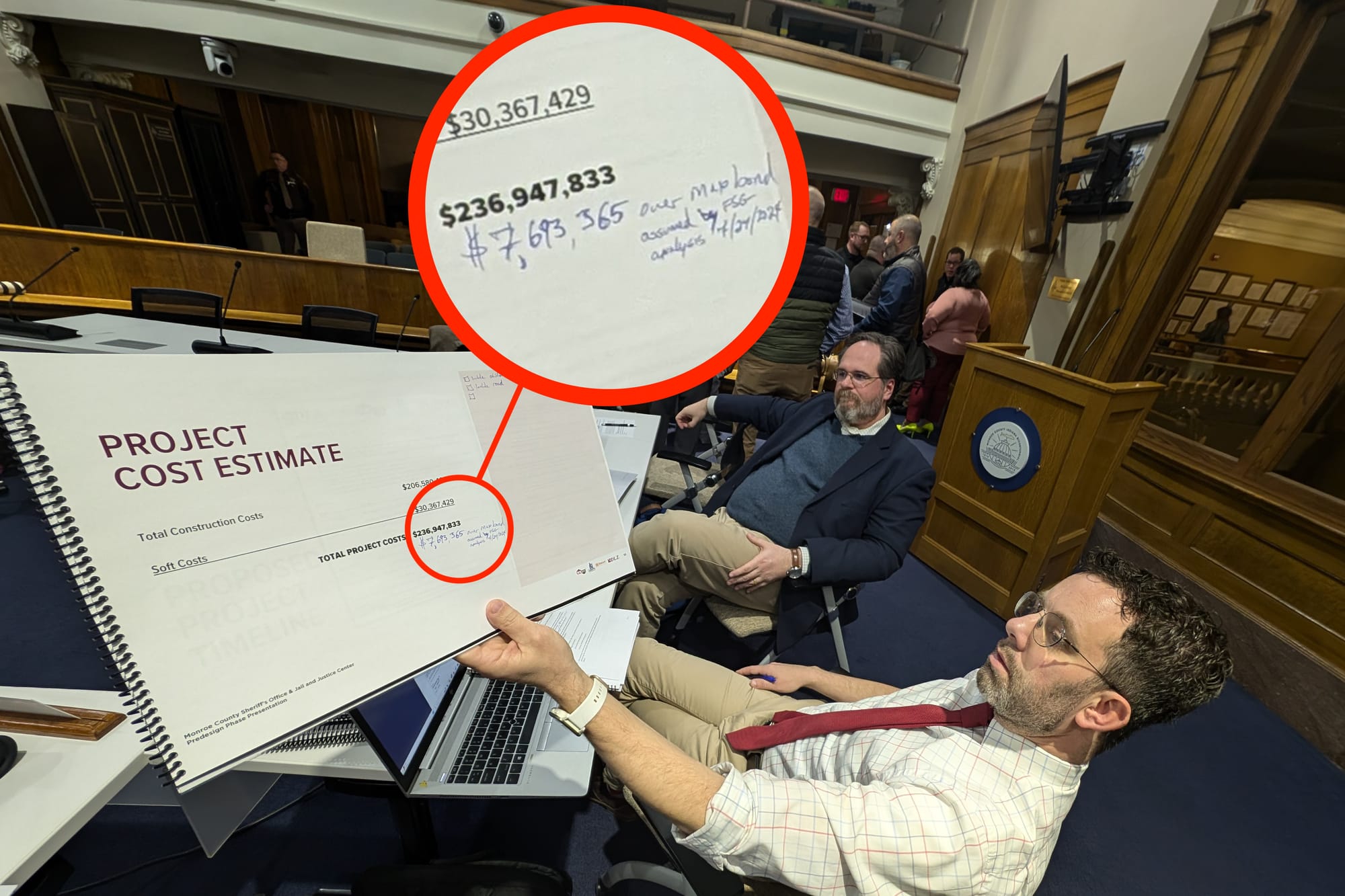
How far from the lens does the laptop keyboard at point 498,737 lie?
0.90 meters

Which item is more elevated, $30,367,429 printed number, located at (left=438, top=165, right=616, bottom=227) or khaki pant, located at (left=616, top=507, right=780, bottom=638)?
$30,367,429 printed number, located at (left=438, top=165, right=616, bottom=227)

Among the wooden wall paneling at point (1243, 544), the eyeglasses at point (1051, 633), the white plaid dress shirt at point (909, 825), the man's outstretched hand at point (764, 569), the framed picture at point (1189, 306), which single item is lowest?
the wooden wall paneling at point (1243, 544)

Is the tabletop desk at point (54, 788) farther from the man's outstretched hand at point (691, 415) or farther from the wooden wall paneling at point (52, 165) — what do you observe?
the wooden wall paneling at point (52, 165)

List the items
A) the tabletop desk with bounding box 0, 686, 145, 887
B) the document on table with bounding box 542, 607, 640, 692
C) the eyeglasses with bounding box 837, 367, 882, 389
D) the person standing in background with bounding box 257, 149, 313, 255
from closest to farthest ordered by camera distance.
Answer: the tabletop desk with bounding box 0, 686, 145, 887, the document on table with bounding box 542, 607, 640, 692, the eyeglasses with bounding box 837, 367, 882, 389, the person standing in background with bounding box 257, 149, 313, 255

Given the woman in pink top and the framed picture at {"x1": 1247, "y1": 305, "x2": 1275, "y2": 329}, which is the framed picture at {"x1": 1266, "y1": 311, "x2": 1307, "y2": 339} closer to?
the framed picture at {"x1": 1247, "y1": 305, "x2": 1275, "y2": 329}

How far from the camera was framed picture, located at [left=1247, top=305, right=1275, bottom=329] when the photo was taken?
240cm

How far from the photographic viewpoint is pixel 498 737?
0.98m

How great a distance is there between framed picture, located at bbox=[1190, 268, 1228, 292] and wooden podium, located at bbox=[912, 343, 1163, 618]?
1012 mm

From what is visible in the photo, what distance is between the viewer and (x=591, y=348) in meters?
0.57

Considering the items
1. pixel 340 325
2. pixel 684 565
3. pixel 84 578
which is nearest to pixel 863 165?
pixel 340 325

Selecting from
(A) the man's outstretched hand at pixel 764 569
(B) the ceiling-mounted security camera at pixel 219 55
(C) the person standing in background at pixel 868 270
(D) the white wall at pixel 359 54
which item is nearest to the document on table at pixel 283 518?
(A) the man's outstretched hand at pixel 764 569

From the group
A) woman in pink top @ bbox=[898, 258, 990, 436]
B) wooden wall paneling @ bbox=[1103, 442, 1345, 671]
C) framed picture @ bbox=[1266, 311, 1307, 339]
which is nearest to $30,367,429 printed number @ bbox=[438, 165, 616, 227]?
wooden wall paneling @ bbox=[1103, 442, 1345, 671]

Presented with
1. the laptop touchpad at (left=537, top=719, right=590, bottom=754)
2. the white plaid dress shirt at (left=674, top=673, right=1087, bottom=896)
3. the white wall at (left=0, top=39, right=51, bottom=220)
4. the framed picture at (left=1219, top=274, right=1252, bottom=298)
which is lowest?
the laptop touchpad at (left=537, top=719, right=590, bottom=754)
